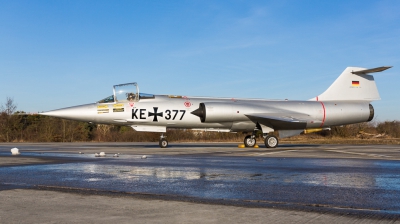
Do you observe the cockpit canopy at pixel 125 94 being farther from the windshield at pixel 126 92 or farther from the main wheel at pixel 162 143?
the main wheel at pixel 162 143

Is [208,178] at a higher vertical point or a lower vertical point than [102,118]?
lower

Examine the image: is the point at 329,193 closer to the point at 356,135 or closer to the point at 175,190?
the point at 175,190

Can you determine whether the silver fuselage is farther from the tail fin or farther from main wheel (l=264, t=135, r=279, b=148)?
main wheel (l=264, t=135, r=279, b=148)

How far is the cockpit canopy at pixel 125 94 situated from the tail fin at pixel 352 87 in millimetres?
11678

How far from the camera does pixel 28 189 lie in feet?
23.5

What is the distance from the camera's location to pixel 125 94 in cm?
2328

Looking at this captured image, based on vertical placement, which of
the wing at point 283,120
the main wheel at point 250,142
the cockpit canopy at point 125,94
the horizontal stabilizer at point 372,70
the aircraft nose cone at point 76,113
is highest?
the horizontal stabilizer at point 372,70

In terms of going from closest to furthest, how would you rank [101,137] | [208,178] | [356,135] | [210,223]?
[210,223]
[208,178]
[101,137]
[356,135]

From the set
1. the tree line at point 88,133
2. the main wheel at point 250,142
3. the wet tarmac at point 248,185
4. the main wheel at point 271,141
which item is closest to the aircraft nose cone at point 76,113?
the main wheel at point 250,142

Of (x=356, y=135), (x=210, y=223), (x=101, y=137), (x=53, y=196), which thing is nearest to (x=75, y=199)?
(x=53, y=196)

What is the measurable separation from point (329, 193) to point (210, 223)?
2781 mm

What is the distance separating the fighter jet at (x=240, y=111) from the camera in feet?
74.9

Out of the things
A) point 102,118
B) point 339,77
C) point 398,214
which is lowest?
point 398,214

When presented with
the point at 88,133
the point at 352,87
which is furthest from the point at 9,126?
the point at 352,87
